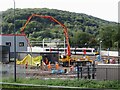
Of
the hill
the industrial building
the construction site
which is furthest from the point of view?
the hill

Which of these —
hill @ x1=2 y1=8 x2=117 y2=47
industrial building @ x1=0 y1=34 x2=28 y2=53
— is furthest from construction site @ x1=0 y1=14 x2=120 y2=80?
hill @ x1=2 y1=8 x2=117 y2=47

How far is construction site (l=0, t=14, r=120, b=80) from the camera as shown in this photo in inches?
929

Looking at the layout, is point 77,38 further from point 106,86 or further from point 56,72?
point 106,86

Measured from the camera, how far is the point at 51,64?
43844mm

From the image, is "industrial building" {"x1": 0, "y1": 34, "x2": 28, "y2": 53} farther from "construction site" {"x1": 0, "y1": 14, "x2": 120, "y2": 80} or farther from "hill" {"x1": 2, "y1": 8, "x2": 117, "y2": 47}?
"hill" {"x1": 2, "y1": 8, "x2": 117, "y2": 47}

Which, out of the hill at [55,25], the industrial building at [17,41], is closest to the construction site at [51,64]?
the industrial building at [17,41]

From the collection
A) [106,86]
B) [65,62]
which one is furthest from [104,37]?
[106,86]

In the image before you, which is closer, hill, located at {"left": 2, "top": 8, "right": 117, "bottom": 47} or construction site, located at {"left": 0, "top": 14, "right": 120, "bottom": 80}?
construction site, located at {"left": 0, "top": 14, "right": 120, "bottom": 80}

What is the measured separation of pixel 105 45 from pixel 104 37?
2.71 meters

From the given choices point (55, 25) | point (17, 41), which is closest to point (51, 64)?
point (17, 41)

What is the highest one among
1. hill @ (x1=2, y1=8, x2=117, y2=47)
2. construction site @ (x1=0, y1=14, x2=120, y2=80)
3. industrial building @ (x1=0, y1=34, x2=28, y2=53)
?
hill @ (x1=2, y1=8, x2=117, y2=47)

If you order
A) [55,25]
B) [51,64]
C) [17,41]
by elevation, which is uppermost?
[55,25]

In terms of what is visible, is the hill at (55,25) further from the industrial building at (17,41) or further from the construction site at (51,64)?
the construction site at (51,64)

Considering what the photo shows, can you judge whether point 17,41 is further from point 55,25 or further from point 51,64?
point 55,25
